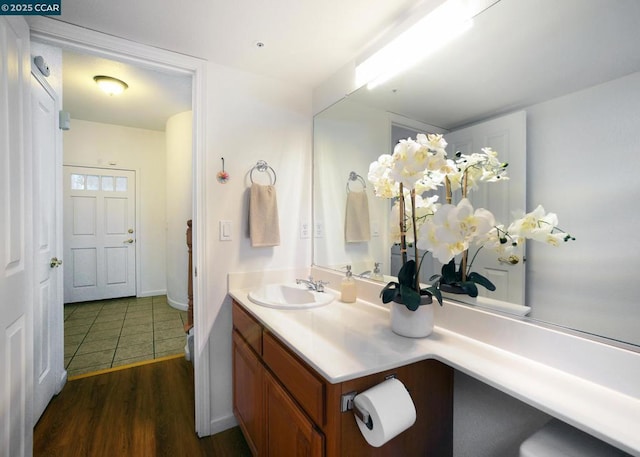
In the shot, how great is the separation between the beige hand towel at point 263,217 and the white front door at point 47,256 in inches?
44.4

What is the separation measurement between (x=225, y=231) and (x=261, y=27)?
1078 mm

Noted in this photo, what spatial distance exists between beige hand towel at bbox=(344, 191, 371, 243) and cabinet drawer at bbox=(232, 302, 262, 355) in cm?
75

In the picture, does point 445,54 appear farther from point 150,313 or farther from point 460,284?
point 150,313

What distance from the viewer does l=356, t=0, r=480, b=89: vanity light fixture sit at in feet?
3.72

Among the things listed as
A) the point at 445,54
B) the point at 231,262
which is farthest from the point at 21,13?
the point at 445,54

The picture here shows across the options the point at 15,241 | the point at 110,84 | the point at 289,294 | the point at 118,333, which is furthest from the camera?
the point at 118,333

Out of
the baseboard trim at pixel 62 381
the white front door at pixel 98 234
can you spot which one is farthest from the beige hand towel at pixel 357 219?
the white front door at pixel 98 234

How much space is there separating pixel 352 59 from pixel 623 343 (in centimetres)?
166

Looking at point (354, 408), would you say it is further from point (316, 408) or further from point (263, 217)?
point (263, 217)

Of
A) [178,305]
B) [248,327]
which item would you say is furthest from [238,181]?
[178,305]

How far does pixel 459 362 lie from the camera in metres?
0.88

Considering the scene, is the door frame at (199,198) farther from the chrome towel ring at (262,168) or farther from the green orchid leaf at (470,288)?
the green orchid leaf at (470,288)

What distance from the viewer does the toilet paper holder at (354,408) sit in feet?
2.60

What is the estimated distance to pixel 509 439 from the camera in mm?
999
